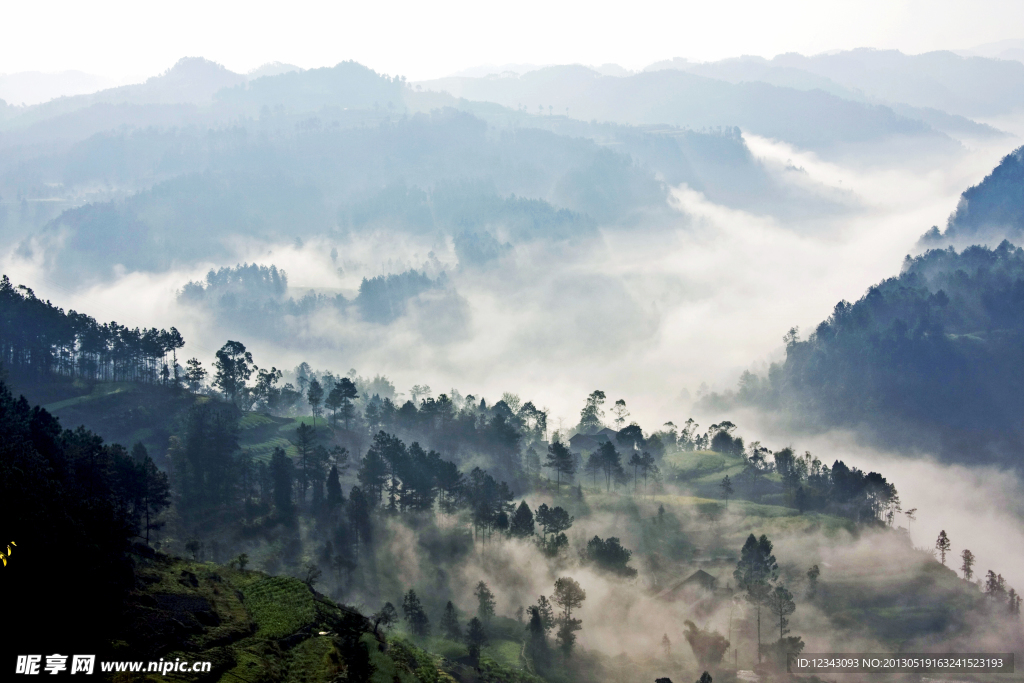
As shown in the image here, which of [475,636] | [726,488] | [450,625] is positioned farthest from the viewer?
[726,488]

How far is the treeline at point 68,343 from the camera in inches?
6826

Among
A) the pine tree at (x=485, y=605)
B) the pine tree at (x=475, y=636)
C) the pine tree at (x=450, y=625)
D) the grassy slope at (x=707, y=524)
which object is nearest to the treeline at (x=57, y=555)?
the pine tree at (x=475, y=636)

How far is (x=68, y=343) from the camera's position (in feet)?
586

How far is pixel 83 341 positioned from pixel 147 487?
98089 mm

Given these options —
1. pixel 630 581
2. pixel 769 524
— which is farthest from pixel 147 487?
pixel 769 524

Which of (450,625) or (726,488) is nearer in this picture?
(450,625)

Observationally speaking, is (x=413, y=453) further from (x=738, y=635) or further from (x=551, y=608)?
(x=738, y=635)

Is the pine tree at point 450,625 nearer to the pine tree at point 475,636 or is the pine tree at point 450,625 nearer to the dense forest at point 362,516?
the dense forest at point 362,516

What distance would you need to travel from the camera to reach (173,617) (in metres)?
58.9

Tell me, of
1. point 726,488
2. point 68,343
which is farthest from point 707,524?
point 68,343

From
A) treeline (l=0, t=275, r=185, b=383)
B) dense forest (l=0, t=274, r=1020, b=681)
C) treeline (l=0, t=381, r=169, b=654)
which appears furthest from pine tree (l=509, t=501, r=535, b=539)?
treeline (l=0, t=275, r=185, b=383)

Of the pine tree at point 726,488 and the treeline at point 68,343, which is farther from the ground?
the treeline at point 68,343

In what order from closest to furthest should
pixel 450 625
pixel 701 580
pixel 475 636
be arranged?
pixel 475 636
pixel 450 625
pixel 701 580

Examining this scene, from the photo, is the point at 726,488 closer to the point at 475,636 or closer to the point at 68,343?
the point at 475,636
